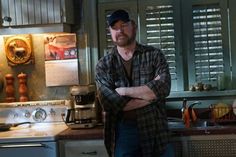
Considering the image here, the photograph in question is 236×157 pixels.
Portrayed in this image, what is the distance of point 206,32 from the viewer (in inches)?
132

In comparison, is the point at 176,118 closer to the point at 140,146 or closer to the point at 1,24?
the point at 140,146

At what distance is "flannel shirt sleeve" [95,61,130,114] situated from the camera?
262cm

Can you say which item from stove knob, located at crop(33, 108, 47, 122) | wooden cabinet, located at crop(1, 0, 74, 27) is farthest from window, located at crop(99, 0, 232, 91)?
stove knob, located at crop(33, 108, 47, 122)

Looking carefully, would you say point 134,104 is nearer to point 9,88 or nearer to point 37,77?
point 37,77

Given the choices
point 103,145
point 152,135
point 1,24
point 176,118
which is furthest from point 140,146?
point 1,24

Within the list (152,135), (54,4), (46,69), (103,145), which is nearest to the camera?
(152,135)

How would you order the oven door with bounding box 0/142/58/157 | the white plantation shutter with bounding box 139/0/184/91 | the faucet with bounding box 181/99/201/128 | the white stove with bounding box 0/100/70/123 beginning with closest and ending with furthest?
the oven door with bounding box 0/142/58/157 < the faucet with bounding box 181/99/201/128 < the white plantation shutter with bounding box 139/0/184/91 < the white stove with bounding box 0/100/70/123

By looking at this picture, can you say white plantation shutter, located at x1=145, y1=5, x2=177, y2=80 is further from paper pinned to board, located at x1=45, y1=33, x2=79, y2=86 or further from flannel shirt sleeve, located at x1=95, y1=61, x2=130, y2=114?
flannel shirt sleeve, located at x1=95, y1=61, x2=130, y2=114

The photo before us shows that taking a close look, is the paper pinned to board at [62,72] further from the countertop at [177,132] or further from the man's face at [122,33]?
the man's face at [122,33]

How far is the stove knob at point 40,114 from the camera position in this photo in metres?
3.54

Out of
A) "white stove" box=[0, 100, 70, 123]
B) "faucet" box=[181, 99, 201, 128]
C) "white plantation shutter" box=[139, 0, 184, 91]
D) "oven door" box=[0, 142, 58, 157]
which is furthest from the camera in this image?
"white stove" box=[0, 100, 70, 123]

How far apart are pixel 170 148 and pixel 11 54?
1646 mm

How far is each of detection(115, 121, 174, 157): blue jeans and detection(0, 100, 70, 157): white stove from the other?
49 centimetres

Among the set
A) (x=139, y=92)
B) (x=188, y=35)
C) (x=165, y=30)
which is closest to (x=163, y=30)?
(x=165, y=30)
